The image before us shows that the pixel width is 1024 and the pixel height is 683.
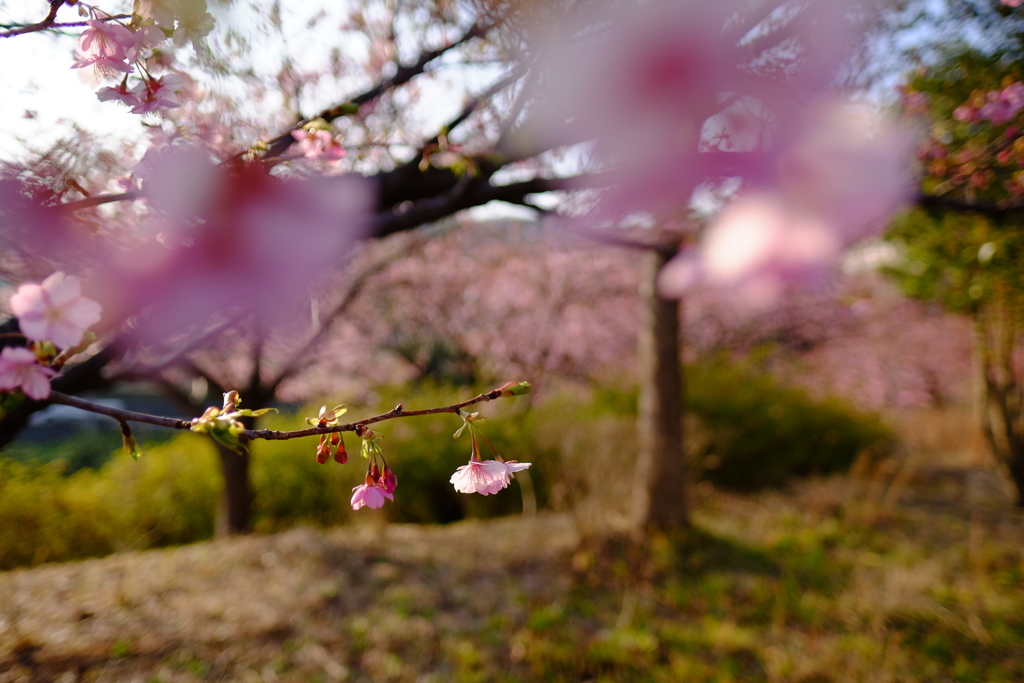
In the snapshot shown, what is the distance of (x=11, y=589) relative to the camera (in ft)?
9.33

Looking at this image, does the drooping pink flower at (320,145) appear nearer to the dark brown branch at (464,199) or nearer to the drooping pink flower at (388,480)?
the dark brown branch at (464,199)

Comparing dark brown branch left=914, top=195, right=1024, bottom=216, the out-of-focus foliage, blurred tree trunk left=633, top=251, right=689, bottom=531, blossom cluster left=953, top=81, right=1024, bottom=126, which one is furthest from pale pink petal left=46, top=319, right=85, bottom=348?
blurred tree trunk left=633, top=251, right=689, bottom=531

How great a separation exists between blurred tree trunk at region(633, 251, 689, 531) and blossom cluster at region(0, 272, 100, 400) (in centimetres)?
385

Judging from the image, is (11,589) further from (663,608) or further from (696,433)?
(696,433)

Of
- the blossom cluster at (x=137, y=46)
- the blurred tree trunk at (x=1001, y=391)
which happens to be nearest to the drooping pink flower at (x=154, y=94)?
the blossom cluster at (x=137, y=46)

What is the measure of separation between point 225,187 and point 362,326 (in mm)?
7220

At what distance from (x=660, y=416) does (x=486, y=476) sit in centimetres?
357

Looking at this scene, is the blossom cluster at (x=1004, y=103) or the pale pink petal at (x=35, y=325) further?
Answer: the blossom cluster at (x=1004, y=103)

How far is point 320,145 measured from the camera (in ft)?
4.40

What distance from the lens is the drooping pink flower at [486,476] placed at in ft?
2.82

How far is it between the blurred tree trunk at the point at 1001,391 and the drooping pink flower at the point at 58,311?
243 inches

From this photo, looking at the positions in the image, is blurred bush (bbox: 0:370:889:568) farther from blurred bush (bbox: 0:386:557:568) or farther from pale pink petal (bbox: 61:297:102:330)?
pale pink petal (bbox: 61:297:102:330)

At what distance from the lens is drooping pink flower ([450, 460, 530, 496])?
33.8 inches

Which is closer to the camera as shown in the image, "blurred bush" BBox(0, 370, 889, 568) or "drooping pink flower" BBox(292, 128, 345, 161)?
"drooping pink flower" BBox(292, 128, 345, 161)
